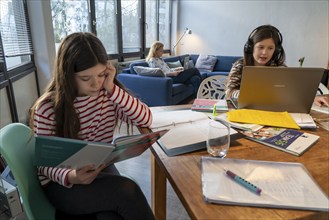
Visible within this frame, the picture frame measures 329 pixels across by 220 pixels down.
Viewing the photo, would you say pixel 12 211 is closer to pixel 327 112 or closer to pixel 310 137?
pixel 310 137

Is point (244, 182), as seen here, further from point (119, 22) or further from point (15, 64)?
point (119, 22)

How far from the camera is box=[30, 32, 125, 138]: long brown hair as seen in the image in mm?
908

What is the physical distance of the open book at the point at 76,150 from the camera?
23.9 inches

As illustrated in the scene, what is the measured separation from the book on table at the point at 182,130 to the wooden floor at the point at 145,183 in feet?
1.48

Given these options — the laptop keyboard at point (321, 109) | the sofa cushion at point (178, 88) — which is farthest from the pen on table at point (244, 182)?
the sofa cushion at point (178, 88)

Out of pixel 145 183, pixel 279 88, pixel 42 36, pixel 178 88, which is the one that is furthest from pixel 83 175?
pixel 178 88

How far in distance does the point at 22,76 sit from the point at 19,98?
0.76ft

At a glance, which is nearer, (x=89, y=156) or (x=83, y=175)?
(x=89, y=156)

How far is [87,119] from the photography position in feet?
3.30

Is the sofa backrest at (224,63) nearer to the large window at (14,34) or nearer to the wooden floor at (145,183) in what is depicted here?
the wooden floor at (145,183)

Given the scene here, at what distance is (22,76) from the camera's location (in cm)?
243

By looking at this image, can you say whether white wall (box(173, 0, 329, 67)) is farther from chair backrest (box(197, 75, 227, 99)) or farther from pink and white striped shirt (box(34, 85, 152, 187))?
pink and white striped shirt (box(34, 85, 152, 187))

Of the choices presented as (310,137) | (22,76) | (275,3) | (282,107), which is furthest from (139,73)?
(275,3)

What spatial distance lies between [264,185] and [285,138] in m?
0.37
